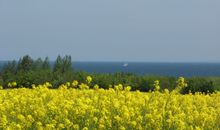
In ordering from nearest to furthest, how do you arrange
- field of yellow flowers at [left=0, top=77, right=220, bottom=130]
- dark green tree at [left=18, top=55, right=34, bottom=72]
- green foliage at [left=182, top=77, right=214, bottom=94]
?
field of yellow flowers at [left=0, top=77, right=220, bottom=130] < green foliage at [left=182, top=77, right=214, bottom=94] < dark green tree at [left=18, top=55, right=34, bottom=72]

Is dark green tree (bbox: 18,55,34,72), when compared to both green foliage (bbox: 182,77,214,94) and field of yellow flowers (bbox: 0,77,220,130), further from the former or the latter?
field of yellow flowers (bbox: 0,77,220,130)

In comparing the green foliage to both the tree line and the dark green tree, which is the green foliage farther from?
the dark green tree

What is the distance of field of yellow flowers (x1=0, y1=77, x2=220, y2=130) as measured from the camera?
845 centimetres

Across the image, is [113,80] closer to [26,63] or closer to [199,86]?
→ [199,86]

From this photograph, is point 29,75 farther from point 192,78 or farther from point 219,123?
point 219,123

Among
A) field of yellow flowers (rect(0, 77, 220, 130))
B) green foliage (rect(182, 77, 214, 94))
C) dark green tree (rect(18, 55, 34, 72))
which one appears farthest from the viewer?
dark green tree (rect(18, 55, 34, 72))

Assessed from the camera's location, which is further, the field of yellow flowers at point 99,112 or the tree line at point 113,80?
the tree line at point 113,80

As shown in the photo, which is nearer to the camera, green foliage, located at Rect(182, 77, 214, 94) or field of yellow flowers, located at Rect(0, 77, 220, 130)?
field of yellow flowers, located at Rect(0, 77, 220, 130)

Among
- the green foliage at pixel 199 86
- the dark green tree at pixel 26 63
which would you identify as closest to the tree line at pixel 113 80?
the green foliage at pixel 199 86

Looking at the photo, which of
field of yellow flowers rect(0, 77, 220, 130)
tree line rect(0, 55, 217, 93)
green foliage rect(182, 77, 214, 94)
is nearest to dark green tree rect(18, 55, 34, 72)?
tree line rect(0, 55, 217, 93)

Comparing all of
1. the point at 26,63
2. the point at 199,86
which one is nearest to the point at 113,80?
the point at 199,86

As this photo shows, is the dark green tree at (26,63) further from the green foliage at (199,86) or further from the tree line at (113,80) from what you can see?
the green foliage at (199,86)

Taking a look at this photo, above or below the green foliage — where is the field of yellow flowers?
above

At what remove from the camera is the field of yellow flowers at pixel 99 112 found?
8445 mm
